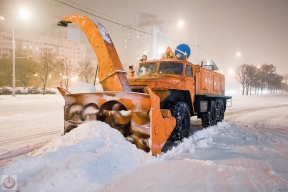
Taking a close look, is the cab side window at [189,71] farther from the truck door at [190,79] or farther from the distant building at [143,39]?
the distant building at [143,39]

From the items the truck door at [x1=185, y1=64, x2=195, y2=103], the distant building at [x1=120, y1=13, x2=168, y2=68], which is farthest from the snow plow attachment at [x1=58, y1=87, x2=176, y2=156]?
the distant building at [x1=120, y1=13, x2=168, y2=68]

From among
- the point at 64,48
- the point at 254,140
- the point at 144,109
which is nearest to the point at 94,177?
the point at 144,109

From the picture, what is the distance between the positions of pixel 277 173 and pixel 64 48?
11016 cm

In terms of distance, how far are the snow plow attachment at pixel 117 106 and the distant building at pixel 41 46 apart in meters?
77.1

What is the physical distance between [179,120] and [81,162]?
3.07 meters

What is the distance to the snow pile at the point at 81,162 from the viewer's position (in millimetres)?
3201

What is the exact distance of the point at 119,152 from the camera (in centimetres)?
418

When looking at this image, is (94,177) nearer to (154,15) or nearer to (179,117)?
(179,117)

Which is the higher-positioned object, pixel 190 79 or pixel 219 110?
pixel 190 79

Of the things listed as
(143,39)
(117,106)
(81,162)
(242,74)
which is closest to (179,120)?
(117,106)

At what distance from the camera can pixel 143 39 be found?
5108 inches

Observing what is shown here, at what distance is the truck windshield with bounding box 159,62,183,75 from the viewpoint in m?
7.36

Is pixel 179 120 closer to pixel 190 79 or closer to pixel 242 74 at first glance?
pixel 190 79

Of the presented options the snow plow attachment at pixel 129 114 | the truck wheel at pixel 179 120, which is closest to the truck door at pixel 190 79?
the truck wheel at pixel 179 120
